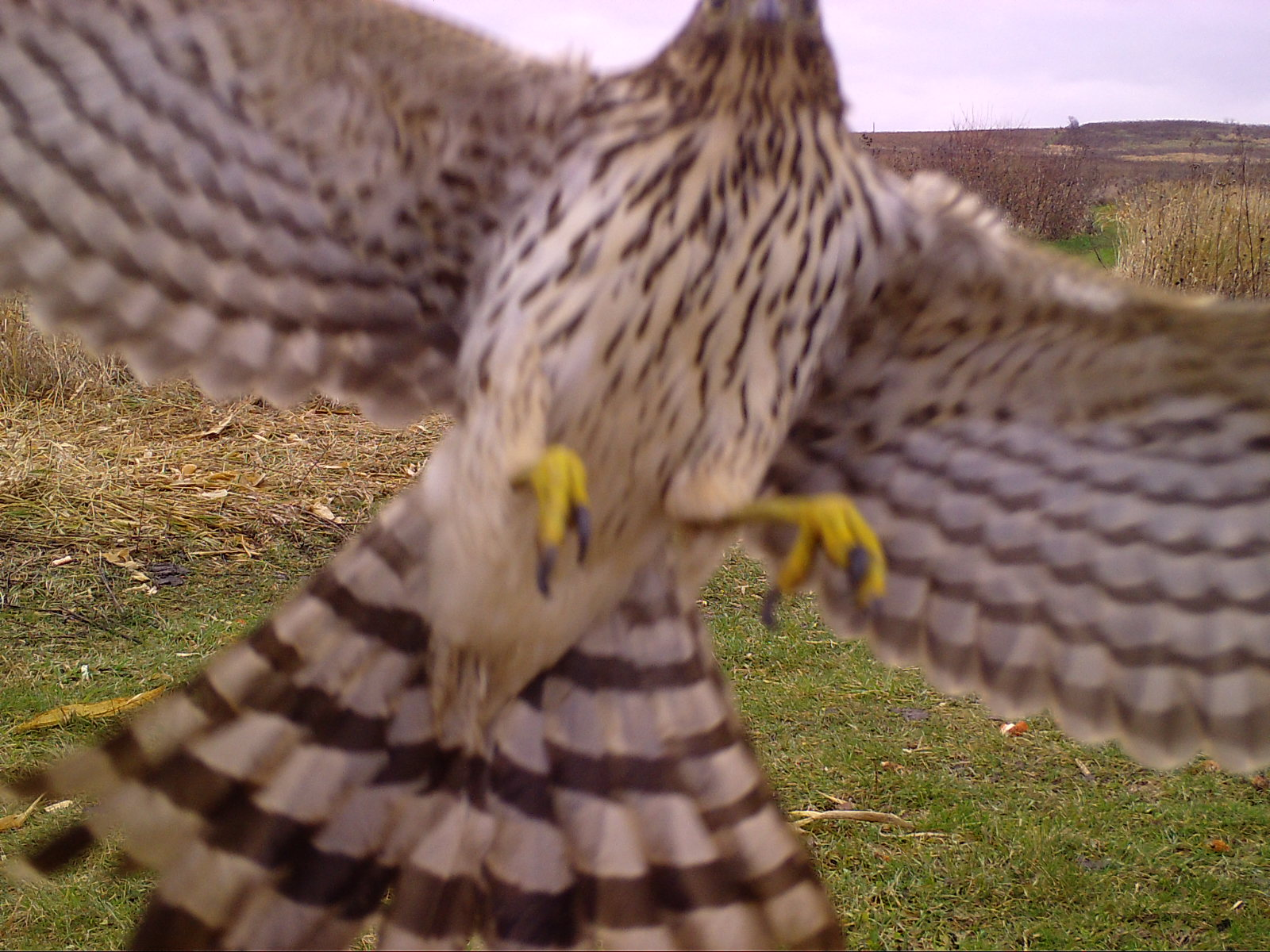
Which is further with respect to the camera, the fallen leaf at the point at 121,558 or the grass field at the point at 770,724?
the fallen leaf at the point at 121,558

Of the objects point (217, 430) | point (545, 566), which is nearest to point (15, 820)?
point (545, 566)

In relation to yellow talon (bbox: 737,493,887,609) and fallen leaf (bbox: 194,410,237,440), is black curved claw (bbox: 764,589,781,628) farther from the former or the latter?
fallen leaf (bbox: 194,410,237,440)

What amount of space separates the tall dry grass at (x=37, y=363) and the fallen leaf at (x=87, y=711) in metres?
4.12

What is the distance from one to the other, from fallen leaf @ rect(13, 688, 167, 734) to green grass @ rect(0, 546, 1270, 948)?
0.05 metres

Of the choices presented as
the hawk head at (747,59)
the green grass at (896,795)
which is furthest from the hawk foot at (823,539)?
the green grass at (896,795)

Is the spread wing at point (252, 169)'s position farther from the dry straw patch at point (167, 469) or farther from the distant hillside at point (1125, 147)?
the distant hillside at point (1125, 147)

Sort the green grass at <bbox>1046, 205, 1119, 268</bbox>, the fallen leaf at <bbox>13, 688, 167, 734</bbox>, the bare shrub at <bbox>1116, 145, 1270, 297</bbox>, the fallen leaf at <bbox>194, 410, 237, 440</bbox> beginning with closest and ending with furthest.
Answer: the fallen leaf at <bbox>13, 688, 167, 734</bbox>, the fallen leaf at <bbox>194, 410, 237, 440</bbox>, the bare shrub at <bbox>1116, 145, 1270, 297</bbox>, the green grass at <bbox>1046, 205, 1119, 268</bbox>

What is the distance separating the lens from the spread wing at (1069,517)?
2512mm

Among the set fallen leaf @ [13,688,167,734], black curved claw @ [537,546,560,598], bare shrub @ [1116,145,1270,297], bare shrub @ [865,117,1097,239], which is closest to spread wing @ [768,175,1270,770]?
black curved claw @ [537,546,560,598]

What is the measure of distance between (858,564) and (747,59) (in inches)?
40.8

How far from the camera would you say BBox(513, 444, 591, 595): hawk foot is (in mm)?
1850

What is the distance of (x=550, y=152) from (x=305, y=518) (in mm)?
4803

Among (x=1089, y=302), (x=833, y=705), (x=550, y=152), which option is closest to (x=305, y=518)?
(x=833, y=705)

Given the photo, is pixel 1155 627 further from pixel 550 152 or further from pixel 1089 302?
pixel 550 152
